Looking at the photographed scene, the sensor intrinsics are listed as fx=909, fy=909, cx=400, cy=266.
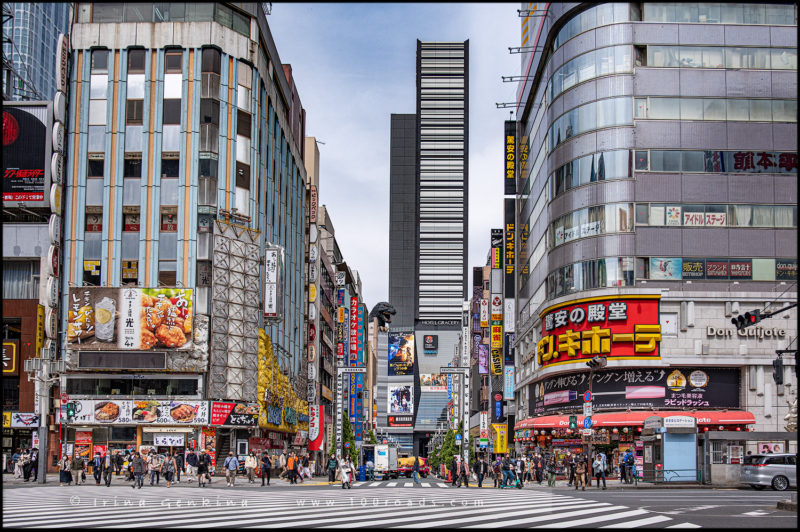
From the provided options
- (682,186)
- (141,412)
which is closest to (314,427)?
(141,412)

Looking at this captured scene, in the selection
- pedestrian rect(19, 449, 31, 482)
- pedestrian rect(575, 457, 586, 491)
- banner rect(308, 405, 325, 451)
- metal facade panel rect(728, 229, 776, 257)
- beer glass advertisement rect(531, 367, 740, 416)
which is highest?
metal facade panel rect(728, 229, 776, 257)

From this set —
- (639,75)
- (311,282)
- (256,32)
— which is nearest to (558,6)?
(639,75)

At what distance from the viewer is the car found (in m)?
39.1

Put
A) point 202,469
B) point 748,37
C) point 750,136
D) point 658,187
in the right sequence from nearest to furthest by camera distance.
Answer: point 202,469, point 658,187, point 750,136, point 748,37

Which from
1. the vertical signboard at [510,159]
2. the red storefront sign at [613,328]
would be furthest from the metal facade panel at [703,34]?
the vertical signboard at [510,159]

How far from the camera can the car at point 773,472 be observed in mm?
39062

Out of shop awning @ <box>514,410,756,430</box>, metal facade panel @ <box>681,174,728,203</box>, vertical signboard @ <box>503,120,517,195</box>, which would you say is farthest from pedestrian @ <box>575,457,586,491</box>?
vertical signboard @ <box>503,120,517,195</box>

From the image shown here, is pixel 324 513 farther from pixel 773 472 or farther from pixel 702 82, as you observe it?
pixel 702 82

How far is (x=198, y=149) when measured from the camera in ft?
205

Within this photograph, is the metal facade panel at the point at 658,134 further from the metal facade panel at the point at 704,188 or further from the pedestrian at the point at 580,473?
the pedestrian at the point at 580,473

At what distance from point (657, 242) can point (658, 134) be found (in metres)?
7.16

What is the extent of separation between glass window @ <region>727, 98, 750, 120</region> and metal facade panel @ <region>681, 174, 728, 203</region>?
414 centimetres

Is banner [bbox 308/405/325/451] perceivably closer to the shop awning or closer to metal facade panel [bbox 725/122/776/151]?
the shop awning

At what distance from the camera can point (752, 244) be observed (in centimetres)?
5825
